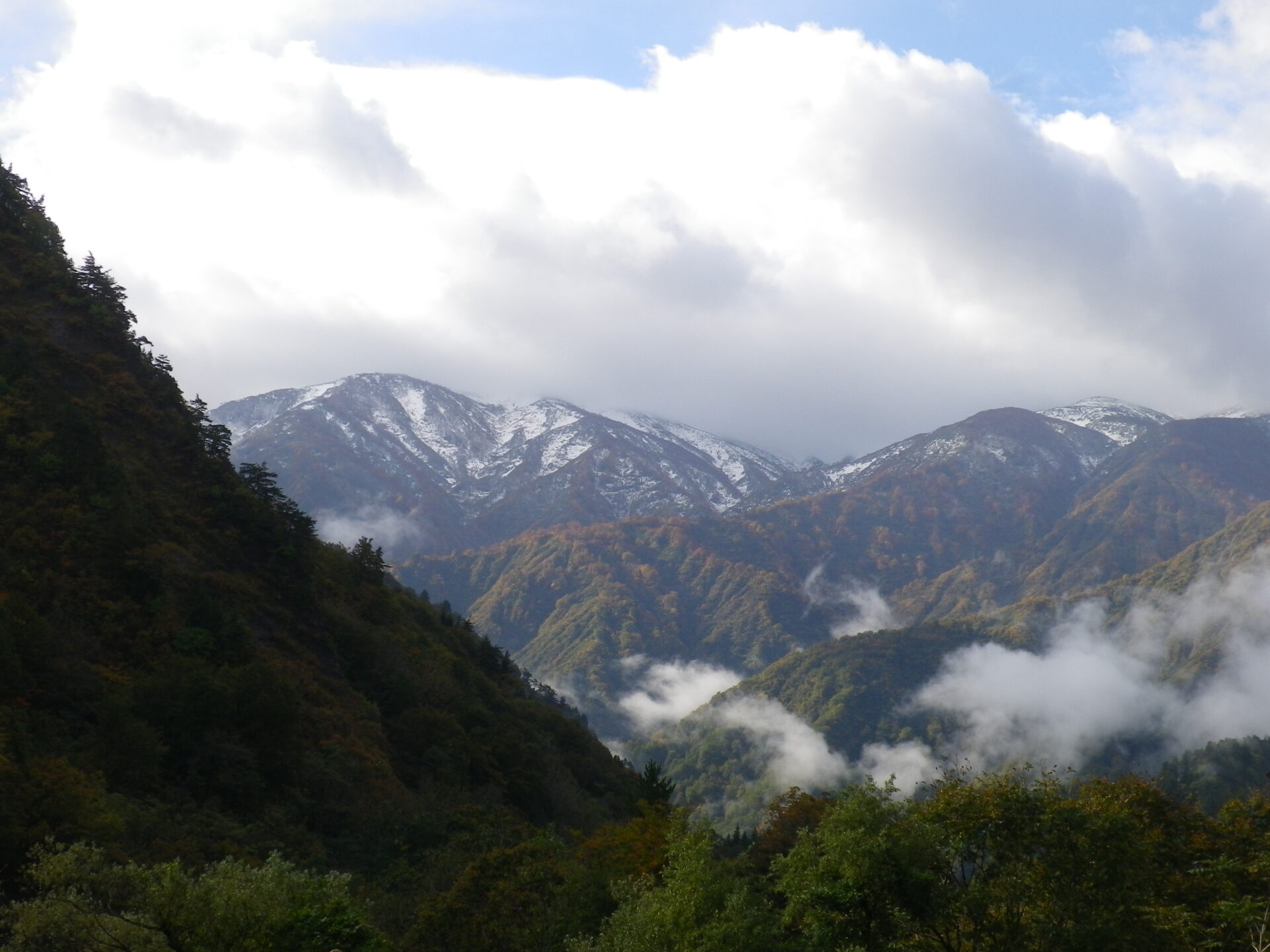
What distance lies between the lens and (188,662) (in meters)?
58.8

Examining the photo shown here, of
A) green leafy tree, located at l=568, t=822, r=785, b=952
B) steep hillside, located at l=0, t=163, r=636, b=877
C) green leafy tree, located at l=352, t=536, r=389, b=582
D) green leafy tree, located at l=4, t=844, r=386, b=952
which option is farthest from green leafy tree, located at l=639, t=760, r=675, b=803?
green leafy tree, located at l=4, t=844, r=386, b=952

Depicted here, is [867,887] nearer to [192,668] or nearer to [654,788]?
[654,788]

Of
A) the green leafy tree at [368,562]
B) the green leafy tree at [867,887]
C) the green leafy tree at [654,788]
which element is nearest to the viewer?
the green leafy tree at [867,887]

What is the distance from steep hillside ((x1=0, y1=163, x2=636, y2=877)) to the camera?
159 feet

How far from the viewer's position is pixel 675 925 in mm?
33906

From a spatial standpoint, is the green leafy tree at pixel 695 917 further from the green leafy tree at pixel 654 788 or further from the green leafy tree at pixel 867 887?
the green leafy tree at pixel 654 788

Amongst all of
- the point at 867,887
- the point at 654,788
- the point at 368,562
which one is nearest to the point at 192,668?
the point at 654,788

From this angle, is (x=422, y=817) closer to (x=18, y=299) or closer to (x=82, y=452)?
(x=82, y=452)

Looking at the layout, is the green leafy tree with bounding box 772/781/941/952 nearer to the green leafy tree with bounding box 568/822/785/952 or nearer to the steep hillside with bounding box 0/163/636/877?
the green leafy tree with bounding box 568/822/785/952

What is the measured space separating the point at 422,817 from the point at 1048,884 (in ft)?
120

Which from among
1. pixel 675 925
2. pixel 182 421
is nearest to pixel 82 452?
pixel 182 421

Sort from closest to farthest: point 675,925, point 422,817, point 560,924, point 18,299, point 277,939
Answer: point 277,939 < point 675,925 < point 560,924 < point 422,817 < point 18,299

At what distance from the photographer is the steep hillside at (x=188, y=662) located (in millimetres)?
48406

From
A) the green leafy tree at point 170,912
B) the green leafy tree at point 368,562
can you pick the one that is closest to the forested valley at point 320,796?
the green leafy tree at point 170,912
